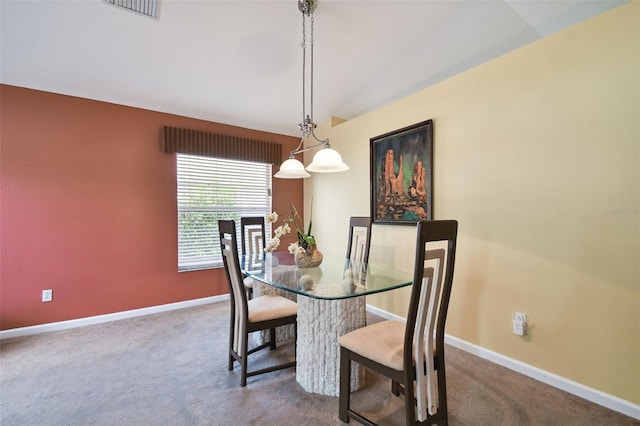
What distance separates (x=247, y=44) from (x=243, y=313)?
2457mm

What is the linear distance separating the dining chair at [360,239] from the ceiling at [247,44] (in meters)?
1.62

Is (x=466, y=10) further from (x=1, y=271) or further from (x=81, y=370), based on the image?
(x=1, y=271)

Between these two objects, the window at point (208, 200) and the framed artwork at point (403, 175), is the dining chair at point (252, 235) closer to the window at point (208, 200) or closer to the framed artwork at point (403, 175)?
the window at point (208, 200)

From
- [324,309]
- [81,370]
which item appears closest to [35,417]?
[81,370]

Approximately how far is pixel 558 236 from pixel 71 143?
4502mm

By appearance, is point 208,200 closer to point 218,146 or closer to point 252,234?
point 218,146

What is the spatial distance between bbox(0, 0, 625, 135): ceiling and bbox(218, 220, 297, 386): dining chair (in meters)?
1.82

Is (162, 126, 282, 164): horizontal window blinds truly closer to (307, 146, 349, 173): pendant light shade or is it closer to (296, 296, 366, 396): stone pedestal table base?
(307, 146, 349, 173): pendant light shade

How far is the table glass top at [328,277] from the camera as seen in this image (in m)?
1.74

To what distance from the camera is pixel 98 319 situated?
315cm

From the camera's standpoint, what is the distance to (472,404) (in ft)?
5.88

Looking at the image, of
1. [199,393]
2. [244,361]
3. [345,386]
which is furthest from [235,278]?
[345,386]

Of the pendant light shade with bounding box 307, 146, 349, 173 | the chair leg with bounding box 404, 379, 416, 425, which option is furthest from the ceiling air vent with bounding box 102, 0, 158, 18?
the chair leg with bounding box 404, 379, 416, 425

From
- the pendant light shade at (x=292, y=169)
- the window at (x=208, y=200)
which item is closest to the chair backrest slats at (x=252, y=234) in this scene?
the window at (x=208, y=200)
